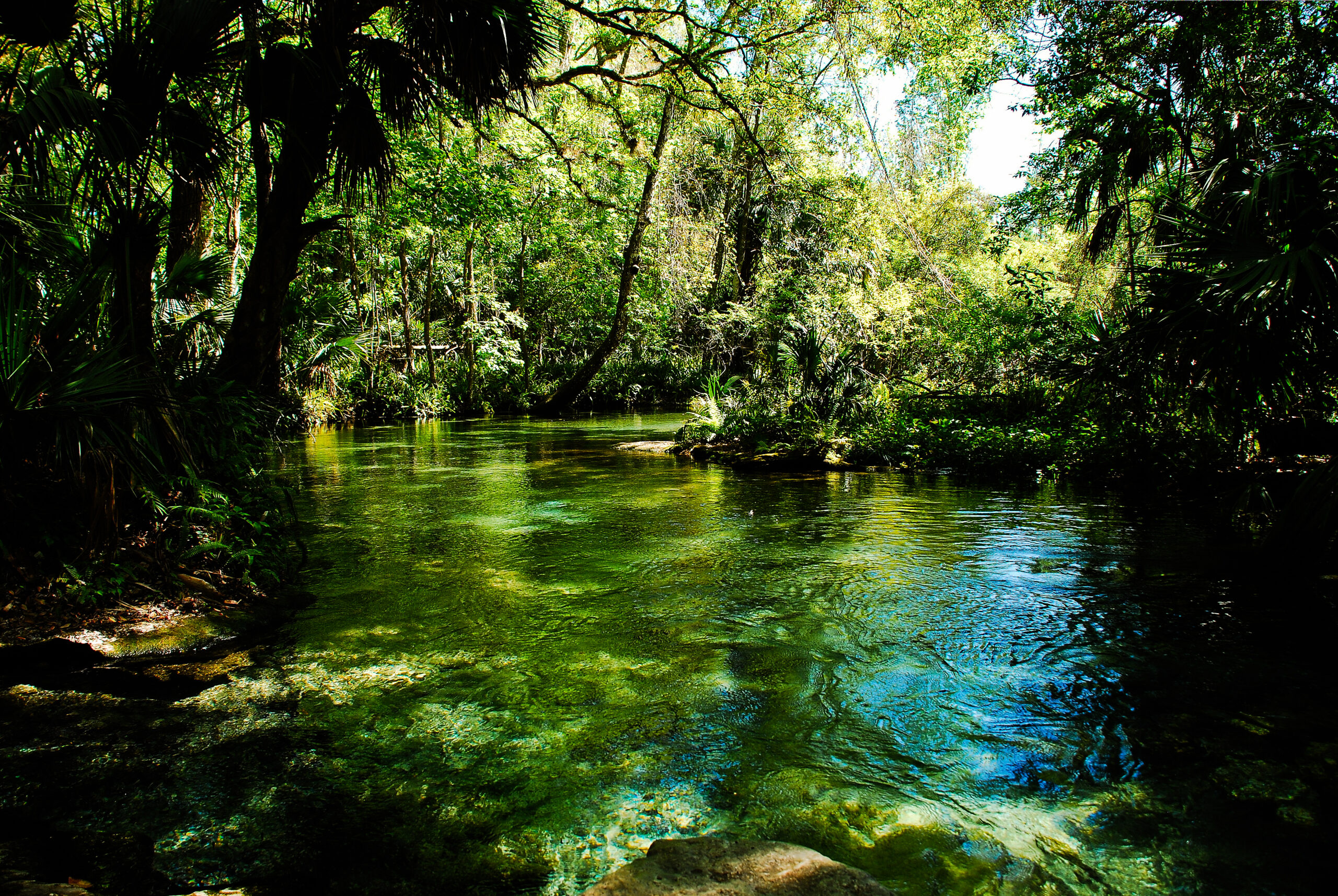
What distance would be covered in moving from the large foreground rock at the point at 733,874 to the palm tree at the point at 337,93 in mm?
4459

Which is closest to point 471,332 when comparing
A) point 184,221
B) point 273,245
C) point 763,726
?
point 184,221

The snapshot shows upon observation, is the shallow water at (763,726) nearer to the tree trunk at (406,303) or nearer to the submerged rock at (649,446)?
the submerged rock at (649,446)

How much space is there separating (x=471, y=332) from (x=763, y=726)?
2254cm

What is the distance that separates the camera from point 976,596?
5.17 metres

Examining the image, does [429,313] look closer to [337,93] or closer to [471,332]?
[471,332]

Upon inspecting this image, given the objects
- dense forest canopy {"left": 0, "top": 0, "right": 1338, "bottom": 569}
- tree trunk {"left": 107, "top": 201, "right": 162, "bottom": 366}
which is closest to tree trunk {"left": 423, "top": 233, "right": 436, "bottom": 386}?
dense forest canopy {"left": 0, "top": 0, "right": 1338, "bottom": 569}

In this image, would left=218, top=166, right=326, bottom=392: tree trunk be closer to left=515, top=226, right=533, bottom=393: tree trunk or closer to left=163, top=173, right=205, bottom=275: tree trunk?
left=163, top=173, right=205, bottom=275: tree trunk

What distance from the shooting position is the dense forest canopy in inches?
156

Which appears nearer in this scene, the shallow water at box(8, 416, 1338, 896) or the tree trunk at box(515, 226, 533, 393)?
the shallow water at box(8, 416, 1338, 896)

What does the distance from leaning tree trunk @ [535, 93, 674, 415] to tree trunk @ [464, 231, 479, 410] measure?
2.67 meters

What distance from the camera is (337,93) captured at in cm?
495

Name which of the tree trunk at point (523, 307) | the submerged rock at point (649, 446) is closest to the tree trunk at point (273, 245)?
the submerged rock at point (649, 446)

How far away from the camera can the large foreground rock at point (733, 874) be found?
178cm

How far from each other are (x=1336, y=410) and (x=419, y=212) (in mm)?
17324
